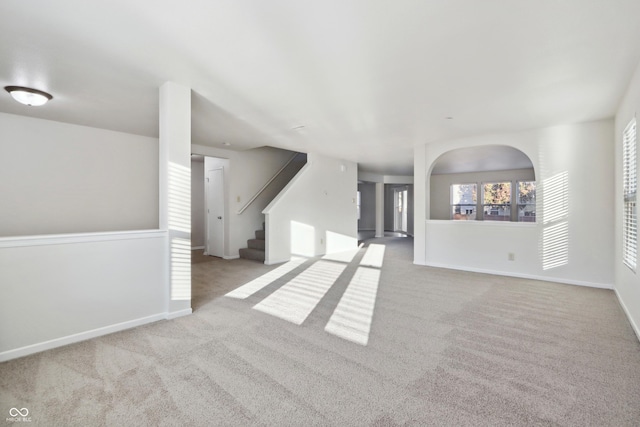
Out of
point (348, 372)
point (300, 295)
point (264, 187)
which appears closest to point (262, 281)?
point (300, 295)

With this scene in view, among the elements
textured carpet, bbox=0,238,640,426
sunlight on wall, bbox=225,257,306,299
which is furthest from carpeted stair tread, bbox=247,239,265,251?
textured carpet, bbox=0,238,640,426

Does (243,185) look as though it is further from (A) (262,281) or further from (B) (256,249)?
(A) (262,281)

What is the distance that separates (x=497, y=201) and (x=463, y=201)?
104cm

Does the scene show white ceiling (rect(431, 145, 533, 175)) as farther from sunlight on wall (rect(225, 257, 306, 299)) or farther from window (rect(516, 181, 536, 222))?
sunlight on wall (rect(225, 257, 306, 299))

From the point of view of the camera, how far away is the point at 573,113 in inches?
149

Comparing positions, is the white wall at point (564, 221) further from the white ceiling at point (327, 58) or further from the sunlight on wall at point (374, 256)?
the sunlight on wall at point (374, 256)

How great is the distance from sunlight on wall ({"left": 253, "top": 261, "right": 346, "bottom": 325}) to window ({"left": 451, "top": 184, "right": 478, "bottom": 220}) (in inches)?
274

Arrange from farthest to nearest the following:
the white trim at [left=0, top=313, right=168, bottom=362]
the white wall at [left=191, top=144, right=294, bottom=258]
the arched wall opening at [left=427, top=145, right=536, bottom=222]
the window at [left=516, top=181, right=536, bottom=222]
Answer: the window at [left=516, top=181, right=536, bottom=222] → the arched wall opening at [left=427, top=145, right=536, bottom=222] → the white wall at [left=191, top=144, right=294, bottom=258] → the white trim at [left=0, top=313, right=168, bottom=362]

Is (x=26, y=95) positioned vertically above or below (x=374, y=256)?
above

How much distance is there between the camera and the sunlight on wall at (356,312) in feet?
8.45

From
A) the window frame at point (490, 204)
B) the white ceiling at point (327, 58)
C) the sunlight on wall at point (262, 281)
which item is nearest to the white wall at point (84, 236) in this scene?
the white ceiling at point (327, 58)

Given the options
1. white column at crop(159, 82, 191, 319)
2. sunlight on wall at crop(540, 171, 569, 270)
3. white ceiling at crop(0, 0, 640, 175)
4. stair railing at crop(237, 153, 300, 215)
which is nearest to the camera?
white ceiling at crop(0, 0, 640, 175)

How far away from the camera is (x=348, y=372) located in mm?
1961

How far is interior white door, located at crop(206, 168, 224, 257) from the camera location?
6516mm
